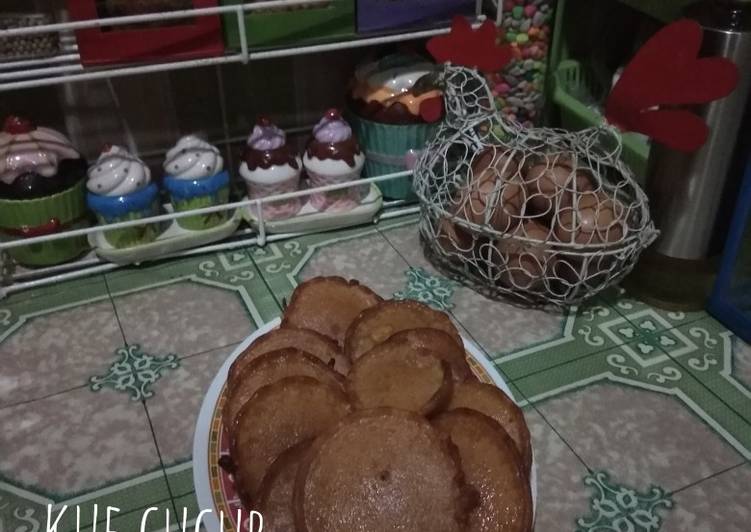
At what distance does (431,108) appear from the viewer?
0.98 meters

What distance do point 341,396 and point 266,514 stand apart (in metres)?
0.10

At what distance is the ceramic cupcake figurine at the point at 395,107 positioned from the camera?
101cm

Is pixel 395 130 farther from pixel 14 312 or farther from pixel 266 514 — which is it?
pixel 266 514

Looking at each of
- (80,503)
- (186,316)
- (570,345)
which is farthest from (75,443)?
(570,345)

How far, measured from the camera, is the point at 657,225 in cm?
86

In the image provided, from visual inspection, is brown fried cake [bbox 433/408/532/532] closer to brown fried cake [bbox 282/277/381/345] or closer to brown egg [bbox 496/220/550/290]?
brown fried cake [bbox 282/277/381/345]

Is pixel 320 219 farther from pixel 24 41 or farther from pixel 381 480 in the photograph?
pixel 381 480

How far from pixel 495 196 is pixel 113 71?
48 cm

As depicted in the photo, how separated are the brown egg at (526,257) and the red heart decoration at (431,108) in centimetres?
24

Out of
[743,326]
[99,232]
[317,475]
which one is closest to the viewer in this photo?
[317,475]

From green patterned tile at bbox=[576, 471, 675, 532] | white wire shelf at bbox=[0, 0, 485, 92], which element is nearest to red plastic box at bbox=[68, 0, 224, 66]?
white wire shelf at bbox=[0, 0, 485, 92]

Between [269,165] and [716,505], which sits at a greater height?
[269,165]

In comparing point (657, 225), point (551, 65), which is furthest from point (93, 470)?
point (551, 65)

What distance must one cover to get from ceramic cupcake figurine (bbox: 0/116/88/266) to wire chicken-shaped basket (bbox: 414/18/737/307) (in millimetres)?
457
